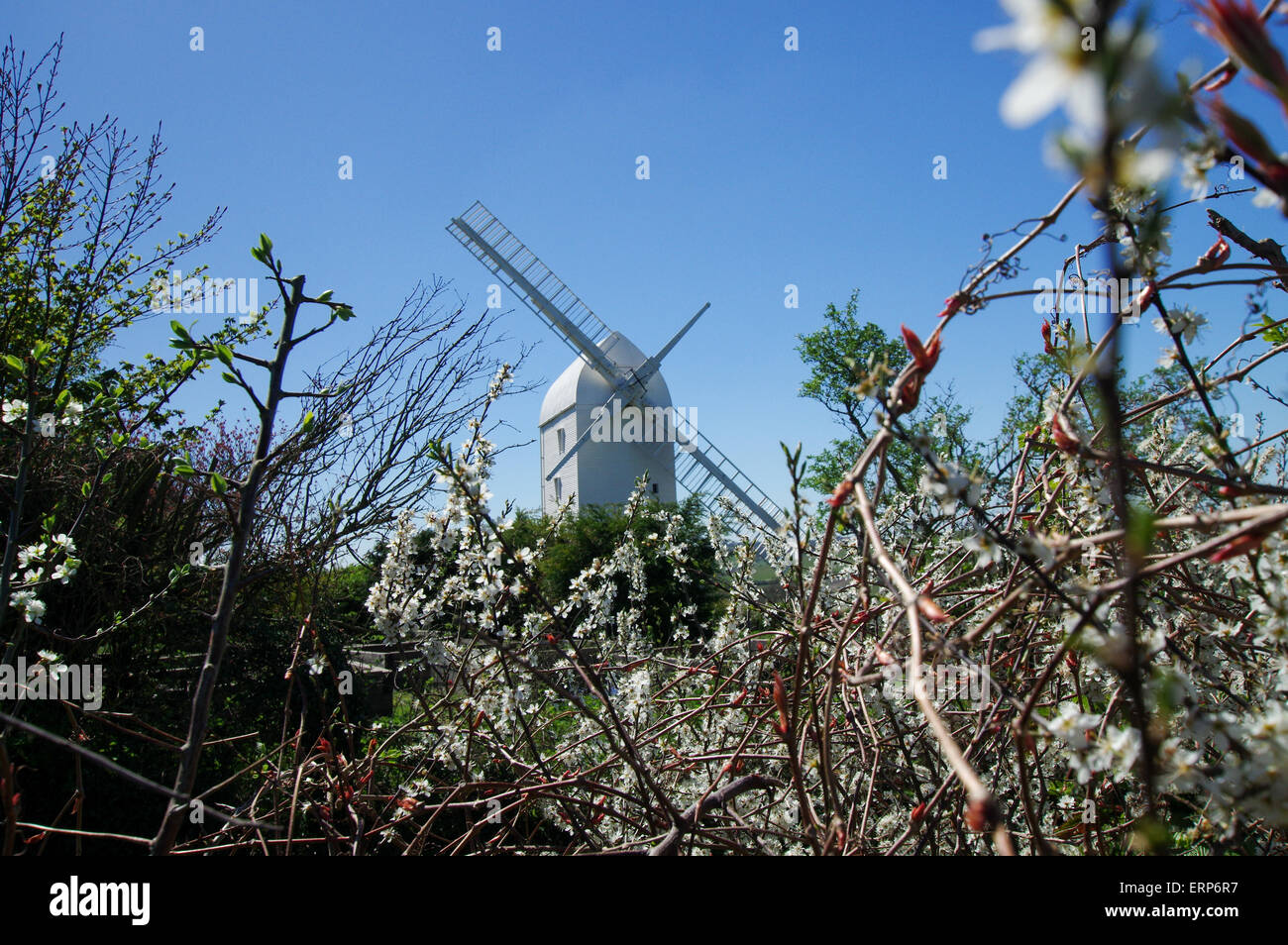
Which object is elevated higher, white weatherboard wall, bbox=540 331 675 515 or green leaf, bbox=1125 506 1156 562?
white weatherboard wall, bbox=540 331 675 515

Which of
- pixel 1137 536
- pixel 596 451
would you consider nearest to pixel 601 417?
pixel 596 451

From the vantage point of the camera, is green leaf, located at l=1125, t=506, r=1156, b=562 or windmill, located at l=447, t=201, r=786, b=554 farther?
windmill, located at l=447, t=201, r=786, b=554

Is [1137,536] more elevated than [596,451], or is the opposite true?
[596,451]

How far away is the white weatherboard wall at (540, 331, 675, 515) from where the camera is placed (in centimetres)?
2155

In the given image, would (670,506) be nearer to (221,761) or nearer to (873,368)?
(221,761)

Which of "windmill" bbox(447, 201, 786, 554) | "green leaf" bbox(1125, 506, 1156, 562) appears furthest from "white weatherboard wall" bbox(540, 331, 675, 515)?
"green leaf" bbox(1125, 506, 1156, 562)

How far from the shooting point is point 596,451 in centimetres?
2164

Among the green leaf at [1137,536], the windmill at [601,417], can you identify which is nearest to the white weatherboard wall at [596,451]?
the windmill at [601,417]

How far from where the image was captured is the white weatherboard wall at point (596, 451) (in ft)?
70.7

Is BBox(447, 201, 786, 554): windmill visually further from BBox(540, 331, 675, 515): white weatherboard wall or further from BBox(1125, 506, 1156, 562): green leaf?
BBox(1125, 506, 1156, 562): green leaf

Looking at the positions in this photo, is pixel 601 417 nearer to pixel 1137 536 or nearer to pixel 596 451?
pixel 596 451

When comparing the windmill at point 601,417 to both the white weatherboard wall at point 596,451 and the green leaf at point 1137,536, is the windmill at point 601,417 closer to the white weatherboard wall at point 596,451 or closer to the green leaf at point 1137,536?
the white weatherboard wall at point 596,451

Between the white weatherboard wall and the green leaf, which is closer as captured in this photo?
the green leaf
